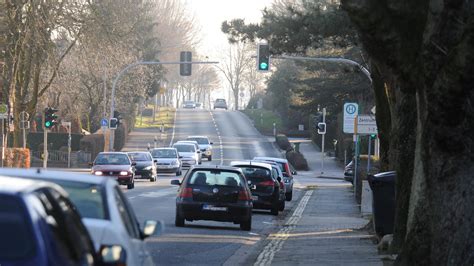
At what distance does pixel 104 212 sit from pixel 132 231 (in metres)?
0.34

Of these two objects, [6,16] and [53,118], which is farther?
[53,118]

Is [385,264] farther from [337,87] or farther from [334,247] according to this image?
[337,87]

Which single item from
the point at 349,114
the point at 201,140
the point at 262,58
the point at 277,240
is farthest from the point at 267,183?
the point at 201,140

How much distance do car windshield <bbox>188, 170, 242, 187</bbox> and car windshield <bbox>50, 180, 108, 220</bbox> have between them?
51.3 feet

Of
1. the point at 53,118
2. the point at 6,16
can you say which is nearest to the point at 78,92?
the point at 53,118

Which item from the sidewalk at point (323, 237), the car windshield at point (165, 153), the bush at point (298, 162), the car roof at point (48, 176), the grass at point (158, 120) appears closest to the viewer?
the car roof at point (48, 176)

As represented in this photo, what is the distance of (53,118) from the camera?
53812 millimetres

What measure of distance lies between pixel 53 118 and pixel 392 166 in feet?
106

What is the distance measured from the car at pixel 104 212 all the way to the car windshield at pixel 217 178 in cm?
1545

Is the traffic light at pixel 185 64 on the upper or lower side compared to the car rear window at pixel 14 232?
upper

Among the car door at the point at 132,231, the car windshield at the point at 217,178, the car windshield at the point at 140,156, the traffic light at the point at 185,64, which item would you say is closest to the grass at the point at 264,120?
the traffic light at the point at 185,64

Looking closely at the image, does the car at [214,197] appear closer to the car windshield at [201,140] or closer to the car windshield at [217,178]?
the car windshield at [217,178]

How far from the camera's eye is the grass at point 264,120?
113363 millimetres

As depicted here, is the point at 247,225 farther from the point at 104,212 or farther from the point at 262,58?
the point at 262,58
